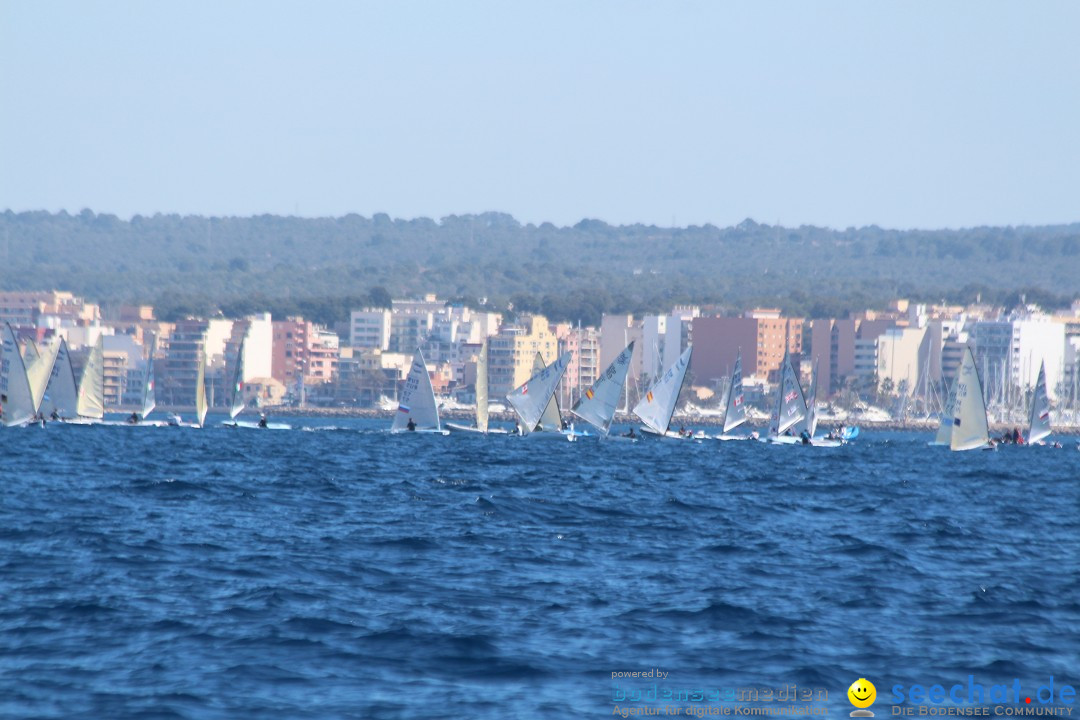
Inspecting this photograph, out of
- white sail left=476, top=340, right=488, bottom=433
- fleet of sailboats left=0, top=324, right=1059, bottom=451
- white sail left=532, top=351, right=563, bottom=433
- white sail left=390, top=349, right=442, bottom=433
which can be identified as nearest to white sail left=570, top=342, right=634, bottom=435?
fleet of sailboats left=0, top=324, right=1059, bottom=451

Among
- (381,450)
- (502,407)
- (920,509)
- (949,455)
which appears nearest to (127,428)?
(381,450)

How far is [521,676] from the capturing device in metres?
13.6

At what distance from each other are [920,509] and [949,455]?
37286 mm

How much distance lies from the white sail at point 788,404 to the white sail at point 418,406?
16.9 metres

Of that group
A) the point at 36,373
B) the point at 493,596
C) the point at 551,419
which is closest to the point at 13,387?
the point at 36,373

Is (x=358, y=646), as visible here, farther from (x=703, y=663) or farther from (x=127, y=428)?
(x=127, y=428)

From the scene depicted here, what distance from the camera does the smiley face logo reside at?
41.5 ft

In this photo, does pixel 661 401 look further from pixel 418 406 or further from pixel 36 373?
pixel 36 373

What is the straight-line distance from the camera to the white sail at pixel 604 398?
220ft

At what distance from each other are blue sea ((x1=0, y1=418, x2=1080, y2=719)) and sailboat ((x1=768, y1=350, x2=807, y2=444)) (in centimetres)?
4201

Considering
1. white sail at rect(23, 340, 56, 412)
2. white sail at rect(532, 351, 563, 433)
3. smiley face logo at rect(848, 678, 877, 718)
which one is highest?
white sail at rect(23, 340, 56, 412)

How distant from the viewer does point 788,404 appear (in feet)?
258

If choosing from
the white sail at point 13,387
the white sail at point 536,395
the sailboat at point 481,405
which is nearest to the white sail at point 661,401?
the white sail at point 536,395

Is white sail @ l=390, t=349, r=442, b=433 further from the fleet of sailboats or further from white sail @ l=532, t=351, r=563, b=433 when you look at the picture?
white sail @ l=532, t=351, r=563, b=433
